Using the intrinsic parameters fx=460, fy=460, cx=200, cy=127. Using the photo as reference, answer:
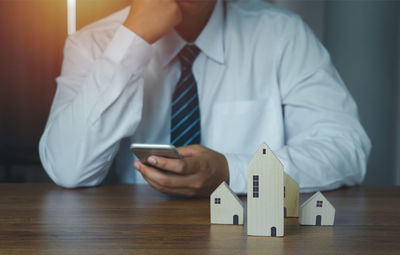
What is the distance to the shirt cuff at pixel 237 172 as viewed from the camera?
2.41ft

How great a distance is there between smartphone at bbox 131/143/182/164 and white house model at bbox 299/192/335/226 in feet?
0.60

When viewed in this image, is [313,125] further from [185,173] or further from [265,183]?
[265,183]

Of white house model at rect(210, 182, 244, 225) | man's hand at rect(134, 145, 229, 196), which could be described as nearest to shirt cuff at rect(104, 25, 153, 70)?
man's hand at rect(134, 145, 229, 196)

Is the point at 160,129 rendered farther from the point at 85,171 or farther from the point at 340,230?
the point at 340,230

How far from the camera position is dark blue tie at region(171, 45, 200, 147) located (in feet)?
3.22

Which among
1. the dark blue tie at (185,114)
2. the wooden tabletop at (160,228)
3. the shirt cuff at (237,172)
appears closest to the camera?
the wooden tabletop at (160,228)

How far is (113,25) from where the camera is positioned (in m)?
1.06

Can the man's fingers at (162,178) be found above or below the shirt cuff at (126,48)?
below

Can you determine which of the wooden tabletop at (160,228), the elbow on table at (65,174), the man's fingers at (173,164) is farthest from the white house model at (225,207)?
the elbow on table at (65,174)

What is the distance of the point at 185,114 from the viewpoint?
3.25 feet

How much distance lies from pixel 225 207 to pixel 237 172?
0.23 m

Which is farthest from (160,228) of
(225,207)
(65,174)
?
(65,174)

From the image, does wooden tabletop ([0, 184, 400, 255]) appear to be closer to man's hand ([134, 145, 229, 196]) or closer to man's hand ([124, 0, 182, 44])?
man's hand ([134, 145, 229, 196])

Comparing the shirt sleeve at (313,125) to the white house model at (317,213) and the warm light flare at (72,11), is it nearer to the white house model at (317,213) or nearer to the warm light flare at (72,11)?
the white house model at (317,213)
